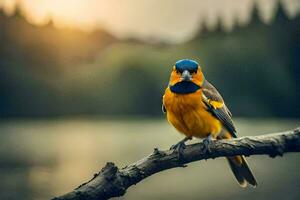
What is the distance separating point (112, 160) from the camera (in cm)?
363

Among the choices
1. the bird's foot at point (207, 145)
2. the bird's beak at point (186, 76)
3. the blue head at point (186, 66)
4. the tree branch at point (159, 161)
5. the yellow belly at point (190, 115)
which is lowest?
the tree branch at point (159, 161)

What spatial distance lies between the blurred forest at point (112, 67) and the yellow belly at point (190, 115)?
183 centimetres

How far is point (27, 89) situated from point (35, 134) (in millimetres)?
307

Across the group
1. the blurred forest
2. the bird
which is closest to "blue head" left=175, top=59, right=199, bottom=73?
the bird

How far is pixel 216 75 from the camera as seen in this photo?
3.66m

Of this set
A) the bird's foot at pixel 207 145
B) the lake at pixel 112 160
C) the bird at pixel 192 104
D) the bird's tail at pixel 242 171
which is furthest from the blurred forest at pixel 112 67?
the bird's foot at pixel 207 145

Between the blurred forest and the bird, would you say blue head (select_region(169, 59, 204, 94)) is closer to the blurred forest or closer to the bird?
the bird

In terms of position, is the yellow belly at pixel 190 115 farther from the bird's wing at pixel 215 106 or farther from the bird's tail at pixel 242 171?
the bird's tail at pixel 242 171

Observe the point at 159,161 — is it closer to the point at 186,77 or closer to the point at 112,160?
the point at 186,77

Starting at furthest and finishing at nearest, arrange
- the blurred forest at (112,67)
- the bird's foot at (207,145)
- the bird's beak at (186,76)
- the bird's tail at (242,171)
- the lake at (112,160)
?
1. the blurred forest at (112,67)
2. the lake at (112,160)
3. the bird's tail at (242,171)
4. the bird's beak at (186,76)
5. the bird's foot at (207,145)

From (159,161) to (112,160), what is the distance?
2244 millimetres

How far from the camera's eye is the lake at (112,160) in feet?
11.4

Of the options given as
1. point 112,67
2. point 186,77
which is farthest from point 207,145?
point 112,67

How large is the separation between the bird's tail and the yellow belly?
0.62 ft
